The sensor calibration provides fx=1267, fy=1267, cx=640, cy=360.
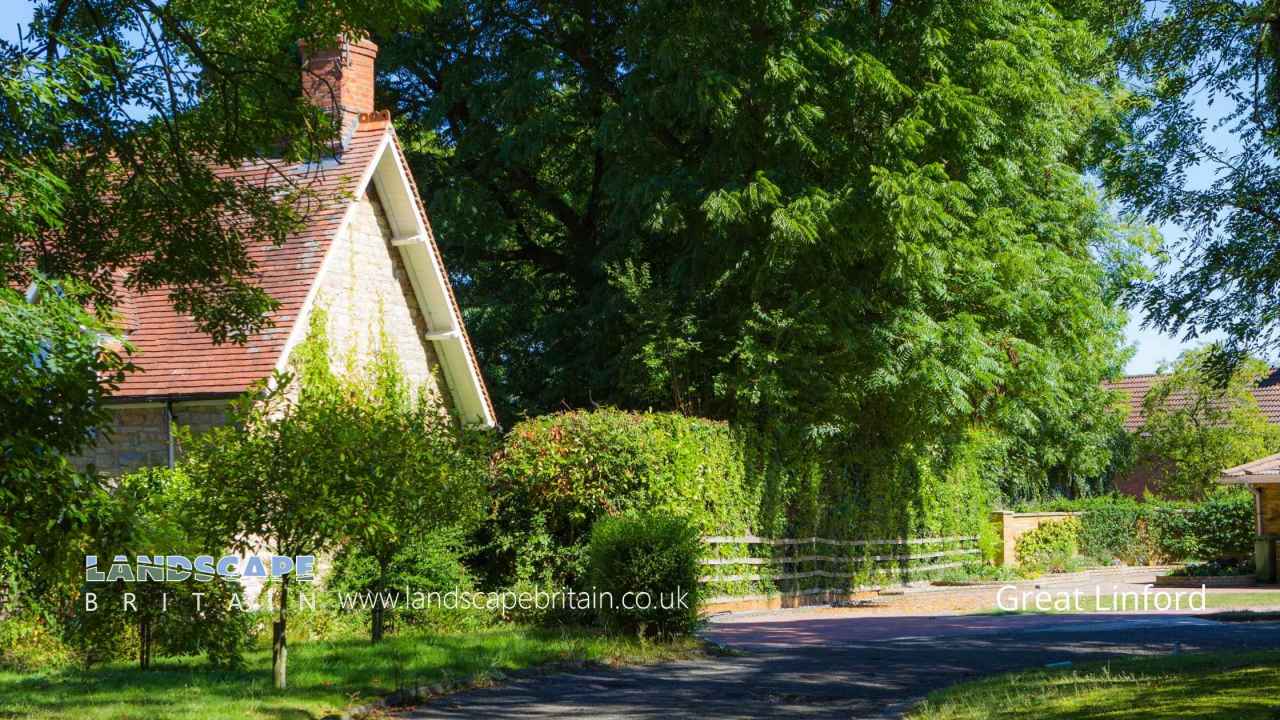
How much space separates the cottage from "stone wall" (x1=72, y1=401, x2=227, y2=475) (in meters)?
0.02

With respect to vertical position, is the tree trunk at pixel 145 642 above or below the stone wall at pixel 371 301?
below

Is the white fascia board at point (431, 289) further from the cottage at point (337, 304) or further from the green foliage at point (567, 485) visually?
the green foliage at point (567, 485)

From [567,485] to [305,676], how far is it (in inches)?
274

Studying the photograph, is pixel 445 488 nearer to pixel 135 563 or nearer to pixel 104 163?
pixel 135 563

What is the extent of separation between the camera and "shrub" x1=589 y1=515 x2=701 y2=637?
1634 centimetres

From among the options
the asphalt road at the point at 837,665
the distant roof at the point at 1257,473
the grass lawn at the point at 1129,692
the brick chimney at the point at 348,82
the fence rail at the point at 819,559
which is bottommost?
the asphalt road at the point at 837,665

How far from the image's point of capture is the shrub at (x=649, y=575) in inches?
643

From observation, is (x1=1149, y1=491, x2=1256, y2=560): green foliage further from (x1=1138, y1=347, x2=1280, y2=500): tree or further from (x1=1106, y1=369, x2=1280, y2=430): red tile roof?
(x1=1106, y1=369, x2=1280, y2=430): red tile roof

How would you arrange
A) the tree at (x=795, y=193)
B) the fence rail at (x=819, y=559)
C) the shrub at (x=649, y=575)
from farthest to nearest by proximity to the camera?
the tree at (x=795, y=193) < the fence rail at (x=819, y=559) < the shrub at (x=649, y=575)

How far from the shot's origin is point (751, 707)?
1187 centimetres

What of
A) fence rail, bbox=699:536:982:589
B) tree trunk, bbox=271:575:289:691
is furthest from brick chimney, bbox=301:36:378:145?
tree trunk, bbox=271:575:289:691

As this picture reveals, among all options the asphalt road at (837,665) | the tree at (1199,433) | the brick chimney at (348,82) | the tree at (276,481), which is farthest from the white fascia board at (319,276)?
the tree at (1199,433)

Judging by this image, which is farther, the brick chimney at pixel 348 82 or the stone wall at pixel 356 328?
the brick chimney at pixel 348 82

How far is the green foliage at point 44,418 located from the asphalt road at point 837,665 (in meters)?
3.85
